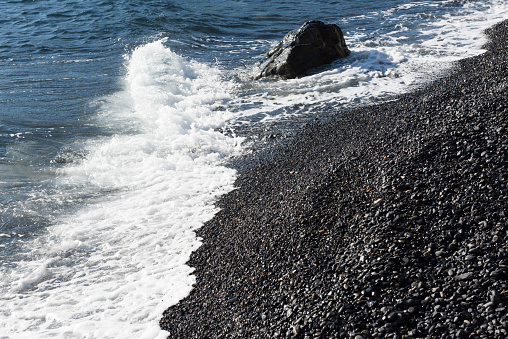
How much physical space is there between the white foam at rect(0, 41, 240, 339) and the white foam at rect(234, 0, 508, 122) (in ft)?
5.30

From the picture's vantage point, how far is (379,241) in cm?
428

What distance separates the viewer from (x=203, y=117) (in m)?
10.7

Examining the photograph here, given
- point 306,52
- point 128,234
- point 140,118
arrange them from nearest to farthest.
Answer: point 128,234, point 140,118, point 306,52

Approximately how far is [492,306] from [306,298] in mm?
1677

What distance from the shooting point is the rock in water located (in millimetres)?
12802

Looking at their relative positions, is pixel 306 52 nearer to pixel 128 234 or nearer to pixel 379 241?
pixel 128 234

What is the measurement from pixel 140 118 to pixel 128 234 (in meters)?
5.32

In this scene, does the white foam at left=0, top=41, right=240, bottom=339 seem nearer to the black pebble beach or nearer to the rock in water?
the black pebble beach

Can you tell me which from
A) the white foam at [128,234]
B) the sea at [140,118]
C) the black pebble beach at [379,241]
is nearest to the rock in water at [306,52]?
the sea at [140,118]

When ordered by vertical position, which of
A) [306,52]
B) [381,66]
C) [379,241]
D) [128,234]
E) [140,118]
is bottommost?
[128,234]

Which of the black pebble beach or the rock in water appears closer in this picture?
the black pebble beach

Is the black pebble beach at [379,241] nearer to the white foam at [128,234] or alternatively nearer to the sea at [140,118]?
the white foam at [128,234]

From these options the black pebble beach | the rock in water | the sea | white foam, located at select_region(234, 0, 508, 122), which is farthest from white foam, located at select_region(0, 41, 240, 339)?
the rock in water

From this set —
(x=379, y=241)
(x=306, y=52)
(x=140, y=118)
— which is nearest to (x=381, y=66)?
(x=306, y=52)
